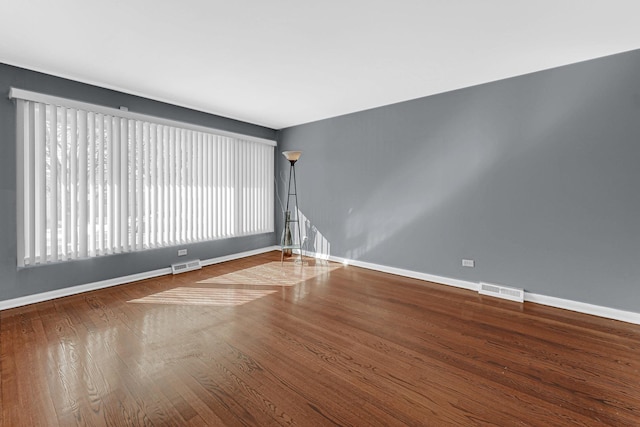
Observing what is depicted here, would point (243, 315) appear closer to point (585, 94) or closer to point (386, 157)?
point (386, 157)

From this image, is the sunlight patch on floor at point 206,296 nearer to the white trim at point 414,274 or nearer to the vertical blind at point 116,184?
the vertical blind at point 116,184

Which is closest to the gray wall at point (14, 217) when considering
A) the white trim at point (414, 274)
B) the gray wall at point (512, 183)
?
the white trim at point (414, 274)

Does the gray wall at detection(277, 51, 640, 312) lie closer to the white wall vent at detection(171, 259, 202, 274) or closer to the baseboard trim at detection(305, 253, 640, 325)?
the baseboard trim at detection(305, 253, 640, 325)

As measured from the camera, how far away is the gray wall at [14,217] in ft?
9.49

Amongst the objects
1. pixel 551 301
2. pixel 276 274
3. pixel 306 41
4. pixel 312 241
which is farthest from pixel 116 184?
pixel 551 301

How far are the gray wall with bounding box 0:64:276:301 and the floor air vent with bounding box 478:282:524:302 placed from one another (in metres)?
4.42

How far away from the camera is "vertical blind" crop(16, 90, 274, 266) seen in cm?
303

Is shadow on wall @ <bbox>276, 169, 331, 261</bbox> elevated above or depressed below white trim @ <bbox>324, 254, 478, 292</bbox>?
above

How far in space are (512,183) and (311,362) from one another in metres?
3.04

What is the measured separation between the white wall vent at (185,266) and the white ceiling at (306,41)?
8.23 ft

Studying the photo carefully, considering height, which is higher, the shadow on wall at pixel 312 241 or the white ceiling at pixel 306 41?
the white ceiling at pixel 306 41

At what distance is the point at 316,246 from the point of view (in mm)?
5336

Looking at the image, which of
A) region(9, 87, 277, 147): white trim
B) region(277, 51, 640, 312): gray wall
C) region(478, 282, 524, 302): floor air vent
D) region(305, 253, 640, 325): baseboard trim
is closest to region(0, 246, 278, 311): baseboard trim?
region(9, 87, 277, 147): white trim


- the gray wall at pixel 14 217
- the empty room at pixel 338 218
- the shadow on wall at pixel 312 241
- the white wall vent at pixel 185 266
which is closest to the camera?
the empty room at pixel 338 218
